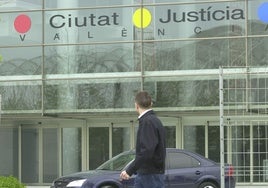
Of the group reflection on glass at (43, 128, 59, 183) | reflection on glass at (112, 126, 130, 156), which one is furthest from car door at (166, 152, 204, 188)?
reflection on glass at (43, 128, 59, 183)

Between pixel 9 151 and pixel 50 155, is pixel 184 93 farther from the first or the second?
pixel 9 151

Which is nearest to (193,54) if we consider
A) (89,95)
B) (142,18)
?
(142,18)

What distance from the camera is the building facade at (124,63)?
2197 centimetres

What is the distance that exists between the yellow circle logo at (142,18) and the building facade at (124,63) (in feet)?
0.11

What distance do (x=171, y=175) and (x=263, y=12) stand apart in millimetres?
7675

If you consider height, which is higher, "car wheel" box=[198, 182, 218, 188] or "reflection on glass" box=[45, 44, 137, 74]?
"reflection on glass" box=[45, 44, 137, 74]

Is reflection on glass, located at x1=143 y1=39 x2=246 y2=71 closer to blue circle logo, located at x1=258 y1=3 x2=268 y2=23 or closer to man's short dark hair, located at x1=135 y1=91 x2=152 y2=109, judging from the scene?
blue circle logo, located at x1=258 y1=3 x2=268 y2=23

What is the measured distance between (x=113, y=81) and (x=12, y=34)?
3991 mm

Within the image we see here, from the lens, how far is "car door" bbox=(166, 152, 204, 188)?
54.3 feet

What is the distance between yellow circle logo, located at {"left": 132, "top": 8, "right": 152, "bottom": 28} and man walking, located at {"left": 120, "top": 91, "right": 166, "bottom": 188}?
1526cm

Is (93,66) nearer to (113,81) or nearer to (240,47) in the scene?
(113,81)

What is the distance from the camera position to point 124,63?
22688 millimetres

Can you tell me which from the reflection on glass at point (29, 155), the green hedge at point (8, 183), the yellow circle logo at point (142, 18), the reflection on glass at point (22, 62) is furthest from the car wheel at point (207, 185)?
the reflection on glass at point (29, 155)

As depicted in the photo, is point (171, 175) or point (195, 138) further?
point (195, 138)
